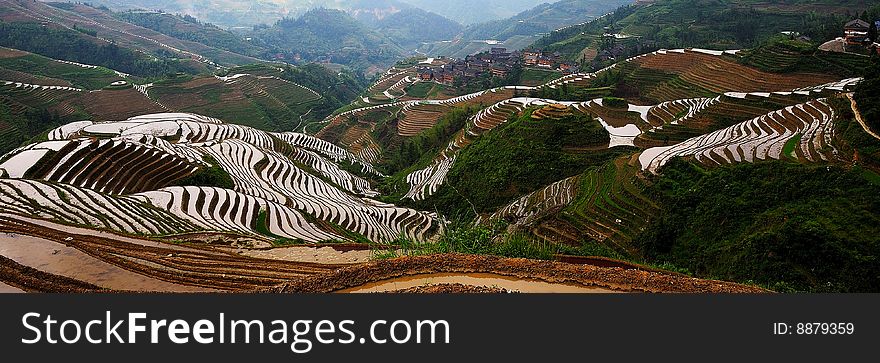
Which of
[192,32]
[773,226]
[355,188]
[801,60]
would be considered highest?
[192,32]

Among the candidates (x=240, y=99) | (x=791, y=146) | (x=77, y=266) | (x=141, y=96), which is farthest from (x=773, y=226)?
(x=141, y=96)

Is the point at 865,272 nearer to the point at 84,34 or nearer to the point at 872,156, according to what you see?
the point at 872,156

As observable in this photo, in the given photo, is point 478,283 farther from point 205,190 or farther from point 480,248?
point 205,190

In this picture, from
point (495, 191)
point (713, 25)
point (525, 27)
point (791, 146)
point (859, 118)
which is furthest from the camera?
point (525, 27)

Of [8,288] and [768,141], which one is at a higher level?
[8,288]

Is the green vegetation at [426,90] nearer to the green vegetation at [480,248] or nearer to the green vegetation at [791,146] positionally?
the green vegetation at [791,146]

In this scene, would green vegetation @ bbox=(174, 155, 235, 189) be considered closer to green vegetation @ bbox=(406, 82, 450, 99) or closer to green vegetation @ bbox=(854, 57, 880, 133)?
green vegetation @ bbox=(854, 57, 880, 133)

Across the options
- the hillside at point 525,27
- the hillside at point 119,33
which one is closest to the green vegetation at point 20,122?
the hillside at point 119,33

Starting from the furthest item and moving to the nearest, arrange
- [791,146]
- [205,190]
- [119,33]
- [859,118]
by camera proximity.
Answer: [119,33]
[205,190]
[791,146]
[859,118]
